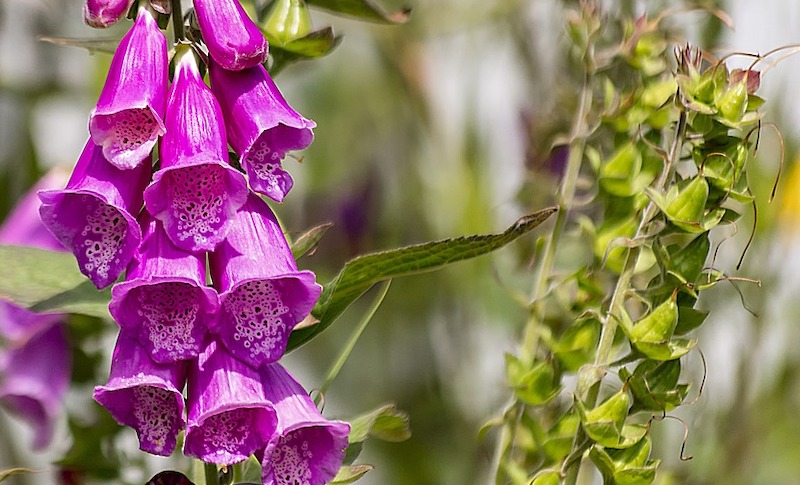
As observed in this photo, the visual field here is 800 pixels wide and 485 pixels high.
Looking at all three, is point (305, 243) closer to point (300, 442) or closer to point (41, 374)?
point (300, 442)

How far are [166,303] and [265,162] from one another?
68 mm

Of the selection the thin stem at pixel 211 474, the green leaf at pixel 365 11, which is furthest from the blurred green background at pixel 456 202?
the thin stem at pixel 211 474

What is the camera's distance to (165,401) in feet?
1.31

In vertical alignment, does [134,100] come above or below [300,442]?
above

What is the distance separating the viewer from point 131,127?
1.35 ft

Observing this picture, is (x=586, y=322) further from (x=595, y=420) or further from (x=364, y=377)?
(x=364, y=377)

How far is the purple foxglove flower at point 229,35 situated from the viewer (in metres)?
0.40

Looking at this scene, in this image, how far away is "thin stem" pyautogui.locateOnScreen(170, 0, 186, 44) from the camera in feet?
1.36

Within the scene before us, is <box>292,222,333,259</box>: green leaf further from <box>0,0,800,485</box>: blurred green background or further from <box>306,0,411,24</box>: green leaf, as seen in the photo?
<box>0,0,800,485</box>: blurred green background

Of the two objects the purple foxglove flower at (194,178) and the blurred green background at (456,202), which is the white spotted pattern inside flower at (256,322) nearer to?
the purple foxglove flower at (194,178)

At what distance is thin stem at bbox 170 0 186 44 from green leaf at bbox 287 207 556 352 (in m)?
0.12

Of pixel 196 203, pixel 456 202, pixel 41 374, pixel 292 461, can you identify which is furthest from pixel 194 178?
pixel 456 202

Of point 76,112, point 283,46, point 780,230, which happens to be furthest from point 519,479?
point 76,112

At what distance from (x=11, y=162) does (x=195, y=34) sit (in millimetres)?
694
